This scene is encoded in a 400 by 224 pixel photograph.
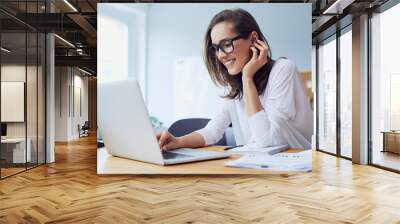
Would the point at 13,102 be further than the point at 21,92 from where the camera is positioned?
No

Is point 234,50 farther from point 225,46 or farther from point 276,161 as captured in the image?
point 276,161

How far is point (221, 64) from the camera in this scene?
5.85 metres

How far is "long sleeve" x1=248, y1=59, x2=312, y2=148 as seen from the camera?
571cm

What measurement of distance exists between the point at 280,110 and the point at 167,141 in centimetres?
166

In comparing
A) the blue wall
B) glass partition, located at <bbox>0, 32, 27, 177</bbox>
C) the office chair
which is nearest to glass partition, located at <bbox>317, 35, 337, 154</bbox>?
the blue wall

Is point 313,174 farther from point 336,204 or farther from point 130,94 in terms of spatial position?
point 130,94

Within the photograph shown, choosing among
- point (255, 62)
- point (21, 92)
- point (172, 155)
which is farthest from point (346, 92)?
point (21, 92)

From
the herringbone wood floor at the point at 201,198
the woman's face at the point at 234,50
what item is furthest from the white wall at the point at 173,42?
the herringbone wood floor at the point at 201,198

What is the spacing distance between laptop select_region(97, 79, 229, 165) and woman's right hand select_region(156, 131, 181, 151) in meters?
0.08

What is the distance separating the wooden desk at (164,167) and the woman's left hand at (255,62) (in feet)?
3.71

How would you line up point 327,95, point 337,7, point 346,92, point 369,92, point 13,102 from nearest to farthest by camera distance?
point 13,102, point 337,7, point 369,92, point 346,92, point 327,95

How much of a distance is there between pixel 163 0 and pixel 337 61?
4.08 meters

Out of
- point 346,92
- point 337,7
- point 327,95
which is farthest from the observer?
point 327,95

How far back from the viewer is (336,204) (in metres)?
4.22
